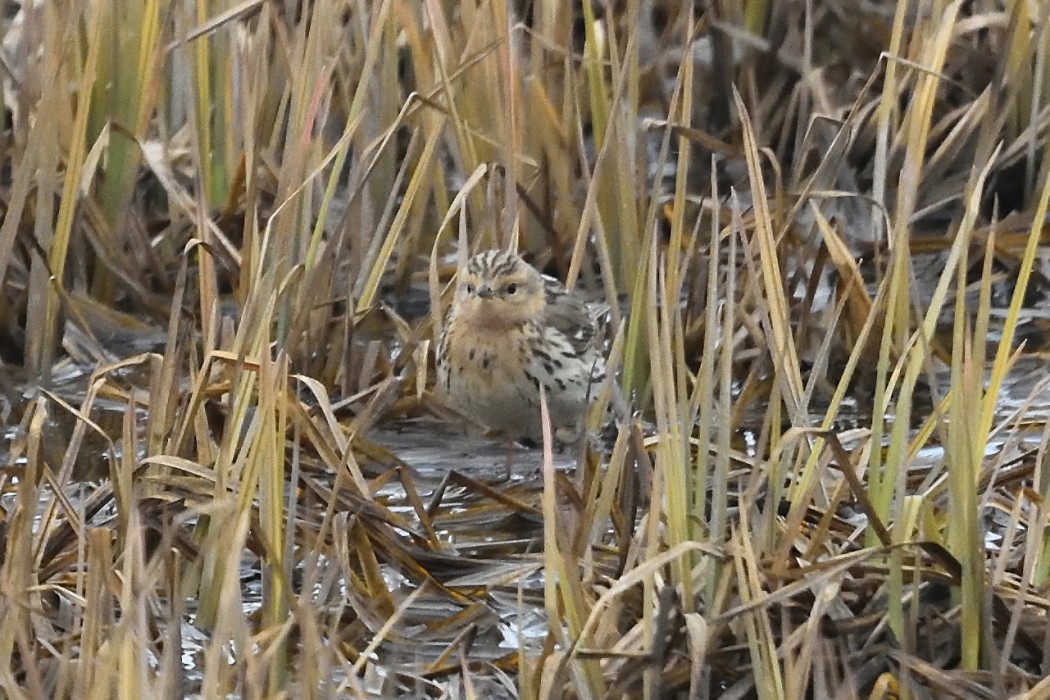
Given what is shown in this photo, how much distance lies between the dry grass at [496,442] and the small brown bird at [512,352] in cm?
15

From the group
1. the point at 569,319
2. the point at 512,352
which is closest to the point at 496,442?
the point at 512,352

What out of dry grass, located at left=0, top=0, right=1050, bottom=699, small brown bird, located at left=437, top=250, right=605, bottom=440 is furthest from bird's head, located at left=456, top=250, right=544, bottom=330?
dry grass, located at left=0, top=0, right=1050, bottom=699

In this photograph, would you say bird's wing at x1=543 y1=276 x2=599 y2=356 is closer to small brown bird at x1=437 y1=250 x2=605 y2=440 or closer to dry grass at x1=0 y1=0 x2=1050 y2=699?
small brown bird at x1=437 y1=250 x2=605 y2=440

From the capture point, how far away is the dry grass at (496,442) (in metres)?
3.41

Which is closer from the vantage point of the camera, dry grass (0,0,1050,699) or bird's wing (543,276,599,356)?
dry grass (0,0,1050,699)

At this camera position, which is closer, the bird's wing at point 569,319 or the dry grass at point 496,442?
the dry grass at point 496,442

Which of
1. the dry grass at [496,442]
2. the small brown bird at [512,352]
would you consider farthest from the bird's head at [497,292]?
the dry grass at [496,442]

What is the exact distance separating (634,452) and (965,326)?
75 centimetres

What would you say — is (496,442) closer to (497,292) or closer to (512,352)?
(512,352)

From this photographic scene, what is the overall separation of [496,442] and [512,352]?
30 cm

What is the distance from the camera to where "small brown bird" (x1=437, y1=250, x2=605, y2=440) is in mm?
5367

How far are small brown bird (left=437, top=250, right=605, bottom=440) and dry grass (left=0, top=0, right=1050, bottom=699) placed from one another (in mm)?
147

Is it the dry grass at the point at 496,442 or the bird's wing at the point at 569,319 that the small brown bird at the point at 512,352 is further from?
the dry grass at the point at 496,442

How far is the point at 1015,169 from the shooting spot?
22.5 feet
